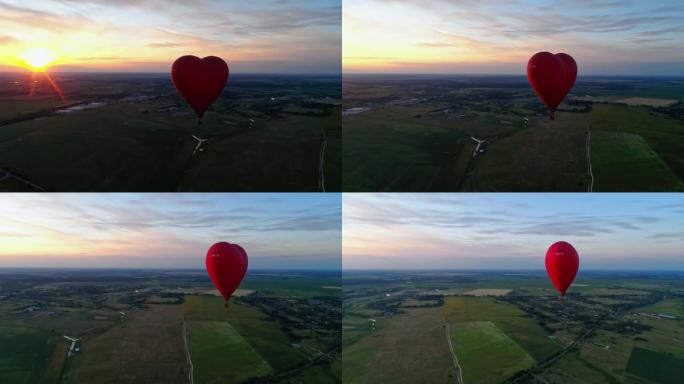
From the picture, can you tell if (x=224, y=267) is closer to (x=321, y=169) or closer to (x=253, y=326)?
(x=321, y=169)

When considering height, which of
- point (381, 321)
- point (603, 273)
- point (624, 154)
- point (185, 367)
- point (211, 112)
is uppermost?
point (211, 112)

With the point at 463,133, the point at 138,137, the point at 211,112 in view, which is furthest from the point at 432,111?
the point at 138,137

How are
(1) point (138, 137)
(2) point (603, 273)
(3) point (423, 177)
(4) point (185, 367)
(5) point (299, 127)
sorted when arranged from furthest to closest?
1. (2) point (603, 273)
2. (5) point (299, 127)
3. (1) point (138, 137)
4. (3) point (423, 177)
5. (4) point (185, 367)

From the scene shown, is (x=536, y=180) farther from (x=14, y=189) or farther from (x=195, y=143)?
(x=14, y=189)

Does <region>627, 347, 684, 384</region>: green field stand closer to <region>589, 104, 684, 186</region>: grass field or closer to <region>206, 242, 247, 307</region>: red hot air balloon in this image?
<region>589, 104, 684, 186</region>: grass field

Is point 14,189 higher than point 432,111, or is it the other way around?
point 432,111

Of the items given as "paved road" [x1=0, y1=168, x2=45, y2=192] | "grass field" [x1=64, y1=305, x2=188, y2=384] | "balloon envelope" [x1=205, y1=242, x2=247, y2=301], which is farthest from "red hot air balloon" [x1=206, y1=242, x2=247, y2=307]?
"paved road" [x1=0, y1=168, x2=45, y2=192]

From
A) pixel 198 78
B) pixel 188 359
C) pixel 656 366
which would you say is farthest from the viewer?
pixel 656 366

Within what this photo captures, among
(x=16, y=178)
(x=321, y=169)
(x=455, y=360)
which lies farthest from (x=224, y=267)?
(x=16, y=178)
